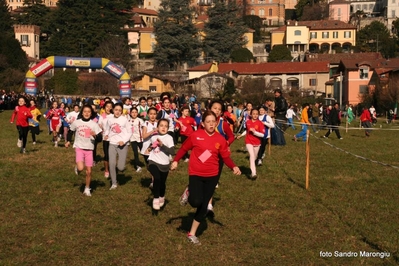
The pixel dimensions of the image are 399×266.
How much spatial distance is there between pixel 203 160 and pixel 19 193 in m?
5.41

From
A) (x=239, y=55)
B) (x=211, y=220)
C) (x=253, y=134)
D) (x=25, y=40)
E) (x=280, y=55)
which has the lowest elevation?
(x=211, y=220)

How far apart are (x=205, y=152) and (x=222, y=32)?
91.4 meters

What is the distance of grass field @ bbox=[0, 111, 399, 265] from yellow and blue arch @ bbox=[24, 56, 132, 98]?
30.5 metres

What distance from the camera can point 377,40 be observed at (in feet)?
344

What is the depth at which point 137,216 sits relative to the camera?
10203mm

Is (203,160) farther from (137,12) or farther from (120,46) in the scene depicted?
(137,12)

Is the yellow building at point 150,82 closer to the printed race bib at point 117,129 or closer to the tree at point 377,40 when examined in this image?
the tree at point 377,40

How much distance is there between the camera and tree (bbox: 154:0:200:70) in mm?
92875

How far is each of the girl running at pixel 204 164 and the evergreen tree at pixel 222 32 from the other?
9026 cm

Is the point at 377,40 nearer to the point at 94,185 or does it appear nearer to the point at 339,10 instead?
the point at 339,10

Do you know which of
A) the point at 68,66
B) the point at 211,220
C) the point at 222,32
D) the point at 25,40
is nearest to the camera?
the point at 211,220

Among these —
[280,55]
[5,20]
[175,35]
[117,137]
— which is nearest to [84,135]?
[117,137]

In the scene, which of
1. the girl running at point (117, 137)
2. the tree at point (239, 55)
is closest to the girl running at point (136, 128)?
the girl running at point (117, 137)

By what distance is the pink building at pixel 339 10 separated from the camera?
139 meters
